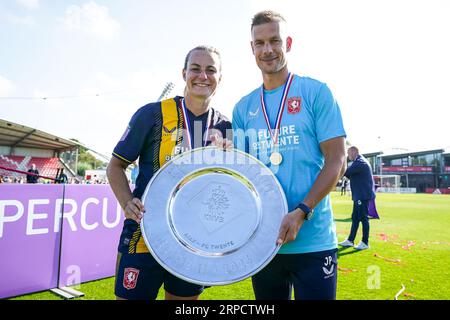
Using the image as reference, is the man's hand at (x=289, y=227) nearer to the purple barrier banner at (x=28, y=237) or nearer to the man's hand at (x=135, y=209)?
the man's hand at (x=135, y=209)

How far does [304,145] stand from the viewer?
72.8 inches

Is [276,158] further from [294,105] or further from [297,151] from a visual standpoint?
[294,105]

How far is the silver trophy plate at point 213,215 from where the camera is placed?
5.13ft

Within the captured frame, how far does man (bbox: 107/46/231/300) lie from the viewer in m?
1.89

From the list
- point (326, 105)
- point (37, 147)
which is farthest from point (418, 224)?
point (37, 147)

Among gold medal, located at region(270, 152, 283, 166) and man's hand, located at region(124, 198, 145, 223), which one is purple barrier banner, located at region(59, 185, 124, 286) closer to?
man's hand, located at region(124, 198, 145, 223)

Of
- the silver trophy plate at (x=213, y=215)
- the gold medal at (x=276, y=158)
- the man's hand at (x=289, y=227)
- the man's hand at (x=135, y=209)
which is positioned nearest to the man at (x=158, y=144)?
the man's hand at (x=135, y=209)

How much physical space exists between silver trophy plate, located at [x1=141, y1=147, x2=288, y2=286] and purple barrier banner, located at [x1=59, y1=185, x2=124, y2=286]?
3.17m

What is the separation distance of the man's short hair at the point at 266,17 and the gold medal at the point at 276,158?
32.0 inches

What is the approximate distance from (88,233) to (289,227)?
3.90 meters

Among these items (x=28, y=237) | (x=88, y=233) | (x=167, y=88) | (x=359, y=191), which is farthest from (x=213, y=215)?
(x=167, y=88)

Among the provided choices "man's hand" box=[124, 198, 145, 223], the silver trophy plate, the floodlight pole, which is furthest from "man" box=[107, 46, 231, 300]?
the floodlight pole

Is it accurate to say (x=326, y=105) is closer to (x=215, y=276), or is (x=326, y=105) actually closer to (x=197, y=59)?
(x=197, y=59)

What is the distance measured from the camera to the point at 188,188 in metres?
1.76
